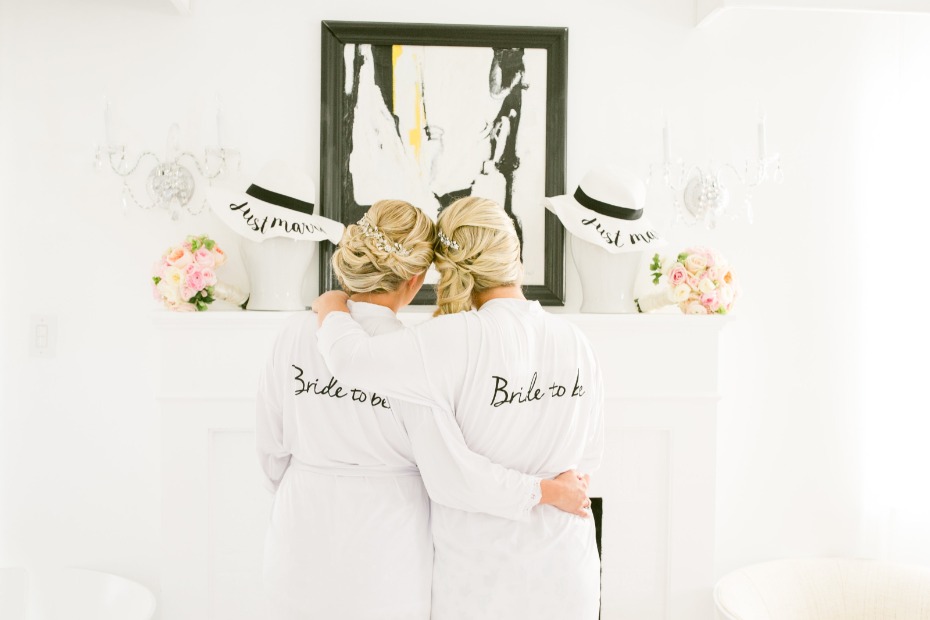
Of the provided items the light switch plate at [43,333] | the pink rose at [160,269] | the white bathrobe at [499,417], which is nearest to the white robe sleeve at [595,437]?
the white bathrobe at [499,417]

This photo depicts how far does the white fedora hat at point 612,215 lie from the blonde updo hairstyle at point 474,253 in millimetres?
638

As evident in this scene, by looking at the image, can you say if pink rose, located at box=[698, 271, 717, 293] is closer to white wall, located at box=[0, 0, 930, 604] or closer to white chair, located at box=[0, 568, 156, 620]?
white wall, located at box=[0, 0, 930, 604]

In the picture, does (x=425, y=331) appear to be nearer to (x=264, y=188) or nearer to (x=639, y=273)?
(x=264, y=188)

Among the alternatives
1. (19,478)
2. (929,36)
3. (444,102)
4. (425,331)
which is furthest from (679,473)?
(19,478)

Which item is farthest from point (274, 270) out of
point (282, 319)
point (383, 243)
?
point (383, 243)

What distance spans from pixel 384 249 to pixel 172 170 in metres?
1.01

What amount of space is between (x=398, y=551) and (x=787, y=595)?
1.42 metres

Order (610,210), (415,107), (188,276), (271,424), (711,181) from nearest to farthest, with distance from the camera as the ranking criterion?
(271,424), (188,276), (610,210), (711,181), (415,107)

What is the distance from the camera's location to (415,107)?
2.27 metres

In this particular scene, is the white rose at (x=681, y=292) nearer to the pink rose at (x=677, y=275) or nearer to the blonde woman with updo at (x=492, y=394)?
the pink rose at (x=677, y=275)

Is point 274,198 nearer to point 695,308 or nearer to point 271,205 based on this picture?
point 271,205

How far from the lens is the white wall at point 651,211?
2256mm

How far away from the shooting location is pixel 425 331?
1.39 meters

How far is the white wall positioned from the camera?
2.26 metres
